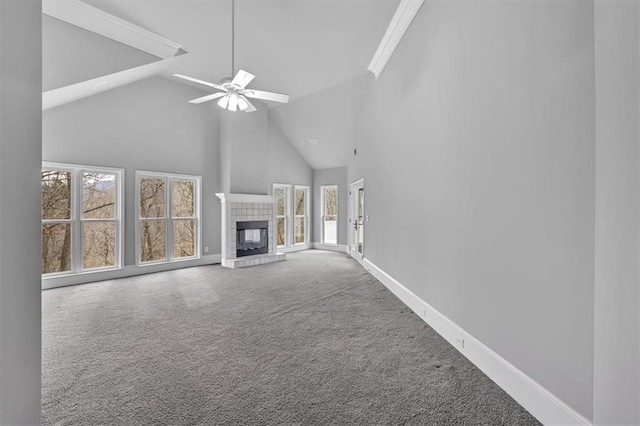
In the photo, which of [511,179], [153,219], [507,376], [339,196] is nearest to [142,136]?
[153,219]

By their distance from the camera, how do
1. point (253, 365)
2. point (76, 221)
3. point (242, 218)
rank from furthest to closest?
point (242, 218), point (76, 221), point (253, 365)

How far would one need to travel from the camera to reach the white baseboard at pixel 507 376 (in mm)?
1612

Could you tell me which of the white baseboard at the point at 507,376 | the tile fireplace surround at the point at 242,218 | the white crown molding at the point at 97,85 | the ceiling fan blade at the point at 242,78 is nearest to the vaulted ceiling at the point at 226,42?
the white crown molding at the point at 97,85

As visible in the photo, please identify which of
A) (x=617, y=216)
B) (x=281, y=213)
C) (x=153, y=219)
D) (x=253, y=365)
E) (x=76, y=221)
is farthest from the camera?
(x=281, y=213)

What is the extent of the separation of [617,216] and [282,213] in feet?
25.8

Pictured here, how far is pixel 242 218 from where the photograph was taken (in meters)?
6.75

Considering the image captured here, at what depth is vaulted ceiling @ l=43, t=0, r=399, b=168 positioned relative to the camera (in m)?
3.41

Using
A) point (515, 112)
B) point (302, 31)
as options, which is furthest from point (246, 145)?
point (515, 112)

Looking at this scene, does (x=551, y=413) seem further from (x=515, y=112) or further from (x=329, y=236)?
(x=329, y=236)

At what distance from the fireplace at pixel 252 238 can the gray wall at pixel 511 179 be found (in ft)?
14.3

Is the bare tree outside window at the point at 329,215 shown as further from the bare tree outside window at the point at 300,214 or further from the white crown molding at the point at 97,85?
the white crown molding at the point at 97,85

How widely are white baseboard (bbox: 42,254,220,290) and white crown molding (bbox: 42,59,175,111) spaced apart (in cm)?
262

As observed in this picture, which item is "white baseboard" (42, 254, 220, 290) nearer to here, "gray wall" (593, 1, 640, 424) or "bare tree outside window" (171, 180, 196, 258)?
"bare tree outside window" (171, 180, 196, 258)

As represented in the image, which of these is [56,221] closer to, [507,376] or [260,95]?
[260,95]
